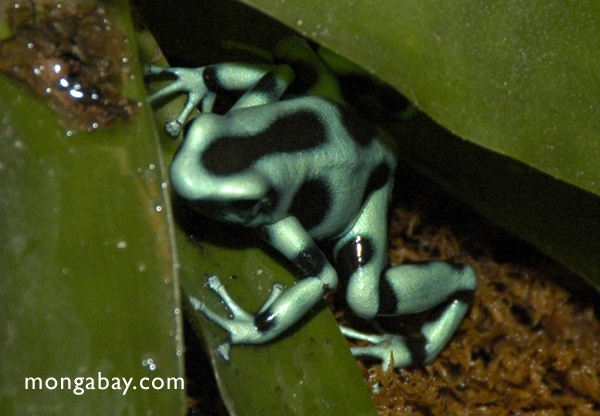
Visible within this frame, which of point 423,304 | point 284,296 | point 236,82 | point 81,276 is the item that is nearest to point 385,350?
point 423,304

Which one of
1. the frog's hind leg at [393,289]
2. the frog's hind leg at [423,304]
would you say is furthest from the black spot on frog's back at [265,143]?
the frog's hind leg at [423,304]

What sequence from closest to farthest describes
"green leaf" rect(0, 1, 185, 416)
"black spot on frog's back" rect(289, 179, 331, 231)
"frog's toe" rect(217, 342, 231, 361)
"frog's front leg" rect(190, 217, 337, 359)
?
1. "green leaf" rect(0, 1, 185, 416)
2. "frog's toe" rect(217, 342, 231, 361)
3. "frog's front leg" rect(190, 217, 337, 359)
4. "black spot on frog's back" rect(289, 179, 331, 231)

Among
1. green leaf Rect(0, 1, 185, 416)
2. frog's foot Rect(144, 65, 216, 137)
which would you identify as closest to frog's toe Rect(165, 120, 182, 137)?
frog's foot Rect(144, 65, 216, 137)

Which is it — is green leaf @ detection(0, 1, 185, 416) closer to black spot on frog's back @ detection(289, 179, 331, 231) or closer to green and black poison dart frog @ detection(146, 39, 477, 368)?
green and black poison dart frog @ detection(146, 39, 477, 368)

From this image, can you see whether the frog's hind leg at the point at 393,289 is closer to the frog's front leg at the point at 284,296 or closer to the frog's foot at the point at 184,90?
the frog's front leg at the point at 284,296

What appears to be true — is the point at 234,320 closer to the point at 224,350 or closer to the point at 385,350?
the point at 224,350

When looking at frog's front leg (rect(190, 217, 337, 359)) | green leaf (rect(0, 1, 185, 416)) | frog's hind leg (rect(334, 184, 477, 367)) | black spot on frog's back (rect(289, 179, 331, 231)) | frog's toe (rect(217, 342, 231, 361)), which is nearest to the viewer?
green leaf (rect(0, 1, 185, 416))
